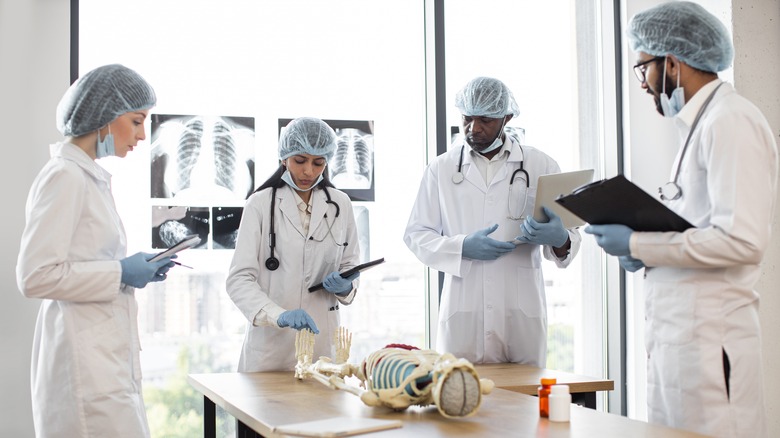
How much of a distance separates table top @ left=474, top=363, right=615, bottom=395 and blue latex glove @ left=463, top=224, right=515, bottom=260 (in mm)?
445

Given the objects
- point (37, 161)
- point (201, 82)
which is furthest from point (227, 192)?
point (37, 161)

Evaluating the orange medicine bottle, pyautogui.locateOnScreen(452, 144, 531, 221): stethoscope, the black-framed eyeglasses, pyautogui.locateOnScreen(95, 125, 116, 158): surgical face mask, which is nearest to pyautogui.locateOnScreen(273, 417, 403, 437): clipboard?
the orange medicine bottle

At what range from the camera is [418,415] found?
1.85 meters

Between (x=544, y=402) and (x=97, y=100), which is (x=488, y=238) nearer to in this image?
(x=544, y=402)

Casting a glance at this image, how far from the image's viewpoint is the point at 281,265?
2.96 metres

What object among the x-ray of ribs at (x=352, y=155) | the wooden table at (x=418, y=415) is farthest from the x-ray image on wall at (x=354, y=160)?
the wooden table at (x=418, y=415)

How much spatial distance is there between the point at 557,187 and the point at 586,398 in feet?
2.75

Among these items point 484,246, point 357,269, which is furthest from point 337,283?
point 484,246

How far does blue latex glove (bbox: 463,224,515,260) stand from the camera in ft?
9.57

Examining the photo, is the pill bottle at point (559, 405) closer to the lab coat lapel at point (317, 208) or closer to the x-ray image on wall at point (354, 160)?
the lab coat lapel at point (317, 208)

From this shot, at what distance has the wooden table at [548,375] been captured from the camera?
2.38 m

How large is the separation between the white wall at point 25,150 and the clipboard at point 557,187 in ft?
4.63

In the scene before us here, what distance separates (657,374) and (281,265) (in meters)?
1.49

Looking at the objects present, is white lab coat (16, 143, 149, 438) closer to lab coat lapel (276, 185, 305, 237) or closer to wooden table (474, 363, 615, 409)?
lab coat lapel (276, 185, 305, 237)
